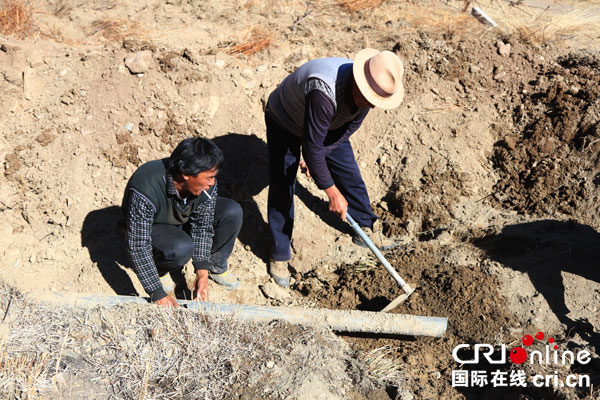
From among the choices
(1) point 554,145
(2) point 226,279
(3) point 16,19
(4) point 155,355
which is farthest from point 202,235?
(3) point 16,19

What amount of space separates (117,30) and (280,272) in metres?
3.41

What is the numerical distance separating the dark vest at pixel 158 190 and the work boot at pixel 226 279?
84 cm

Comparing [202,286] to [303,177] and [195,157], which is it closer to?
[195,157]

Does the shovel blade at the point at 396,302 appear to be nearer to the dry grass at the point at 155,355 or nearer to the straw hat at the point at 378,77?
the dry grass at the point at 155,355

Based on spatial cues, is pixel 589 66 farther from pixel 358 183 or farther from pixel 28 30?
pixel 28 30

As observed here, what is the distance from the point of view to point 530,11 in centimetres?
634

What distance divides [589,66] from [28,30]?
18.6ft

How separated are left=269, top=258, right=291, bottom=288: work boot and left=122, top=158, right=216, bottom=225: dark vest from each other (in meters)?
1.02

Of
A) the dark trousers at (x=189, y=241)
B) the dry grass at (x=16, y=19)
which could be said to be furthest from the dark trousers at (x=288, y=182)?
the dry grass at (x=16, y=19)

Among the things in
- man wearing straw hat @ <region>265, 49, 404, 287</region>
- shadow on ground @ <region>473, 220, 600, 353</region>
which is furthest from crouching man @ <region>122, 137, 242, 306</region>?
shadow on ground @ <region>473, 220, 600, 353</region>

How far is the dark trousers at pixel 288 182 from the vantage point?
3.73 m

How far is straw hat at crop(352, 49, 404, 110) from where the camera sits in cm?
303

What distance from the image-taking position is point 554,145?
180 inches

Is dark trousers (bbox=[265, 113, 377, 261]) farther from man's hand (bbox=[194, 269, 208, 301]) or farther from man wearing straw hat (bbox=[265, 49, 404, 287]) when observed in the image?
man's hand (bbox=[194, 269, 208, 301])
